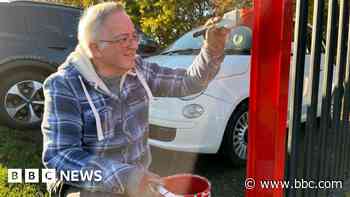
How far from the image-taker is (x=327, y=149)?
2920 mm

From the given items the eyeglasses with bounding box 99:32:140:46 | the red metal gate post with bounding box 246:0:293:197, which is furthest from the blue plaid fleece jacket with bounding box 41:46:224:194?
the red metal gate post with bounding box 246:0:293:197

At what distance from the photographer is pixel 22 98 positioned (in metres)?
1.78

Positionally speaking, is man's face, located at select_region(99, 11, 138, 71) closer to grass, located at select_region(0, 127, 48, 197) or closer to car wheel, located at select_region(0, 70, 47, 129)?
car wheel, located at select_region(0, 70, 47, 129)

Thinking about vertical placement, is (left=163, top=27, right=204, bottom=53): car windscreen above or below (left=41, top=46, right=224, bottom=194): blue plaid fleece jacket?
above

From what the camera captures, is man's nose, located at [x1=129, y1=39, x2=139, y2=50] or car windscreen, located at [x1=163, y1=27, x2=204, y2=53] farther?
car windscreen, located at [x1=163, y1=27, x2=204, y2=53]

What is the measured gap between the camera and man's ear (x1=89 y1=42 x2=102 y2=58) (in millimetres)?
1654

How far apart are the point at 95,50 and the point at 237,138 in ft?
4.46

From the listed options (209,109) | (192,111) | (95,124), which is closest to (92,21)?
(95,124)

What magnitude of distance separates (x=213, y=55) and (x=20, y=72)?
80 cm

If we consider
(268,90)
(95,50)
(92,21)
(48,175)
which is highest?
(92,21)

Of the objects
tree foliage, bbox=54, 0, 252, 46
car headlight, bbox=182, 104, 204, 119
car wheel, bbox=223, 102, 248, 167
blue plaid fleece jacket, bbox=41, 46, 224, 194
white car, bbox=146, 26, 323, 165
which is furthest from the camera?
car wheel, bbox=223, 102, 248, 167

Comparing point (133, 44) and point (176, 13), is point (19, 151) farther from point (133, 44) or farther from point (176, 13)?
point (176, 13)

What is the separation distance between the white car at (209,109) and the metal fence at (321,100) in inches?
5.2

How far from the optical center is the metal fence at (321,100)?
90.5 inches
